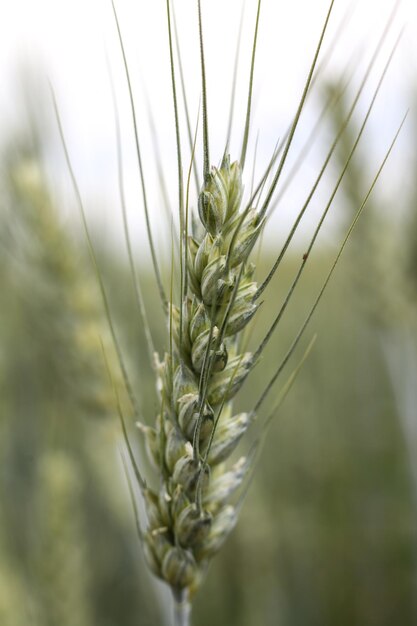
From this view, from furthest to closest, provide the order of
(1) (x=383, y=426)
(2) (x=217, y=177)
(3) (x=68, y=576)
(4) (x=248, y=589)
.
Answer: (1) (x=383, y=426)
(4) (x=248, y=589)
(3) (x=68, y=576)
(2) (x=217, y=177)

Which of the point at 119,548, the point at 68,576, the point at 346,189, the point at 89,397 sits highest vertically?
the point at 346,189

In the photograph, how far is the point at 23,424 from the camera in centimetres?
262

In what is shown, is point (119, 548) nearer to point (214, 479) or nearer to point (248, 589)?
point (248, 589)

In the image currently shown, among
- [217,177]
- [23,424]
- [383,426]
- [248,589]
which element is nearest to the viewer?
[217,177]

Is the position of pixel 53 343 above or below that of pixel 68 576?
above

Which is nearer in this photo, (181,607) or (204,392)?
(204,392)

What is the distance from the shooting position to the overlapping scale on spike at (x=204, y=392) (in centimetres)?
73

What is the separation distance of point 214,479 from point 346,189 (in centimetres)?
147

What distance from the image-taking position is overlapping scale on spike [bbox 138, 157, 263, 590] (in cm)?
73

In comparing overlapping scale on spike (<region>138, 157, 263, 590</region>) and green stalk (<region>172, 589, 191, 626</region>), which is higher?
overlapping scale on spike (<region>138, 157, 263, 590</region>)

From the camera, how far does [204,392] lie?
0.70 m

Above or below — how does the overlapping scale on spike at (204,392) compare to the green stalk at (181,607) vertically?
above

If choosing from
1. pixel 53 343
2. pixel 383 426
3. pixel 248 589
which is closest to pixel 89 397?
pixel 53 343

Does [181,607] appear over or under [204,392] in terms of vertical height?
under
